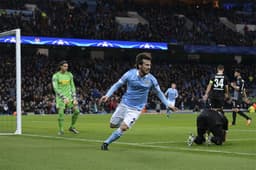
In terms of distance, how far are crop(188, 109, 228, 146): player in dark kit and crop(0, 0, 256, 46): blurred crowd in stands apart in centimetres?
3558

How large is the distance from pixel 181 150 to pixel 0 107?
32.9 meters

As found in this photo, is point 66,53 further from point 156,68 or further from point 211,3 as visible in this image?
point 211,3

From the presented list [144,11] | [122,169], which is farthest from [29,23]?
[122,169]

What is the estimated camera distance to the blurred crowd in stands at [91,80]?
151ft

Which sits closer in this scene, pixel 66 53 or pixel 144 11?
pixel 66 53

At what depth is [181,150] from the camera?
13125 mm

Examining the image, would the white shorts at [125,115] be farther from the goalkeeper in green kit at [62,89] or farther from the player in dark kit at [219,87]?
the goalkeeper in green kit at [62,89]

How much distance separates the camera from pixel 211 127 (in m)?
14.4

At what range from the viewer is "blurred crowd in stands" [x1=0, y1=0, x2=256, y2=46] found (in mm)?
51594

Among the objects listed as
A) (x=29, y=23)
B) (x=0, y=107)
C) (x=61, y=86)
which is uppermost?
(x=29, y=23)

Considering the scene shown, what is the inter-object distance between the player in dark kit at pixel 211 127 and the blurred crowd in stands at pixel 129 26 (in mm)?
35581

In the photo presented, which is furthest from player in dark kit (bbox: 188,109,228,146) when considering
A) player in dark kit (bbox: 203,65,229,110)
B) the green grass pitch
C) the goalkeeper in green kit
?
the goalkeeper in green kit

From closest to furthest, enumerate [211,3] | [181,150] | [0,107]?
1. [181,150]
2. [0,107]
3. [211,3]

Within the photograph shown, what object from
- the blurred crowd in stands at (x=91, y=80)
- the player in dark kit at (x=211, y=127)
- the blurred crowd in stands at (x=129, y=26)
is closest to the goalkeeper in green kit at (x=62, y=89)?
the player in dark kit at (x=211, y=127)
